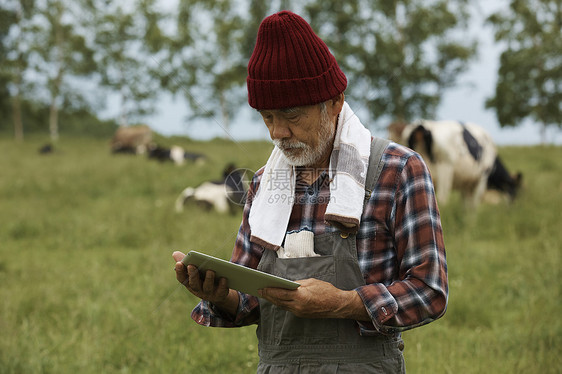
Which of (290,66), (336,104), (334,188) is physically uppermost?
(290,66)

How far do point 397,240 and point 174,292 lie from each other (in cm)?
69

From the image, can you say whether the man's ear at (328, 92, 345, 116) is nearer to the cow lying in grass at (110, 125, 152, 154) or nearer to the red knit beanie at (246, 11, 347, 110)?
the red knit beanie at (246, 11, 347, 110)

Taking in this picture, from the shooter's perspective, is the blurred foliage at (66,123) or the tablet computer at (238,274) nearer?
the tablet computer at (238,274)

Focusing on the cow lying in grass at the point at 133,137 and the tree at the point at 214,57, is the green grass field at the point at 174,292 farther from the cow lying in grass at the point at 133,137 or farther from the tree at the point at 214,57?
the cow lying in grass at the point at 133,137

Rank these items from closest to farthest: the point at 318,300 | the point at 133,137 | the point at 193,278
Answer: the point at 318,300
the point at 193,278
the point at 133,137

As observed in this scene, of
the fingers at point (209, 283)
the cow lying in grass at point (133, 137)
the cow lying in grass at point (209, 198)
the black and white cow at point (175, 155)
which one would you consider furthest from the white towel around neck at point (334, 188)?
the cow lying in grass at point (133, 137)

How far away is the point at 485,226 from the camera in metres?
7.63

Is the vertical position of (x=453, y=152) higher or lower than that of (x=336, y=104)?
lower

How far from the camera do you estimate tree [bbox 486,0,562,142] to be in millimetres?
22938

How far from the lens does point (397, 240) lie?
5.68 feet

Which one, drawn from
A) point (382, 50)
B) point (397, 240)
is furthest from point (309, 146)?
point (382, 50)

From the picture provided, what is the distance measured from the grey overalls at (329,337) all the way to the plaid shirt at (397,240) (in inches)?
1.6

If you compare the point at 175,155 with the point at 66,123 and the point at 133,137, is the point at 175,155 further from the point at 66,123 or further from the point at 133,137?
the point at 66,123

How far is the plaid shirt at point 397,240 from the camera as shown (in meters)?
1.64
